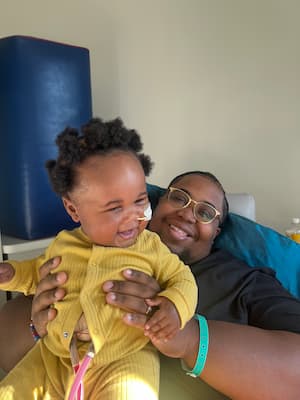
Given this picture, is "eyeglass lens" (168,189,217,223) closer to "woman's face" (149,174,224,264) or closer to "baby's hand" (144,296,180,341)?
"woman's face" (149,174,224,264)

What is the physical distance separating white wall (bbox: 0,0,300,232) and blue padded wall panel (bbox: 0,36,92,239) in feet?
1.91

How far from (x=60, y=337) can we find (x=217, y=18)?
6.67 feet

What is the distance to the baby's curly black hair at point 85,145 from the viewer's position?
0.98 metres

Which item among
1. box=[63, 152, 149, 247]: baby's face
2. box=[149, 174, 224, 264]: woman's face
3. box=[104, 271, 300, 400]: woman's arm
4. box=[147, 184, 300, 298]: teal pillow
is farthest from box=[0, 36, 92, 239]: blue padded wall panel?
box=[104, 271, 300, 400]: woman's arm

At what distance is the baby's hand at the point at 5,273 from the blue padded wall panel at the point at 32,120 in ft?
2.38

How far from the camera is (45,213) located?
1.83 metres

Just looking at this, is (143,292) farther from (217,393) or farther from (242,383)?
(217,393)

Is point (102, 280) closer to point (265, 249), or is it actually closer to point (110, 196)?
point (110, 196)

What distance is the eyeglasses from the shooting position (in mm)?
1601

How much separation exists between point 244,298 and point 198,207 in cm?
37

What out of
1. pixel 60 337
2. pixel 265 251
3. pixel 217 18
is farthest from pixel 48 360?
pixel 217 18

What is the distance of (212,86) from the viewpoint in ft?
8.32

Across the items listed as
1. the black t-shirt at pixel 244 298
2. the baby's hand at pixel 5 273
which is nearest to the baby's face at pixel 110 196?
the baby's hand at pixel 5 273

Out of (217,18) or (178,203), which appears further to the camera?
(217,18)
